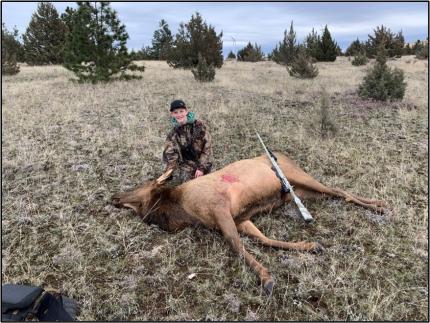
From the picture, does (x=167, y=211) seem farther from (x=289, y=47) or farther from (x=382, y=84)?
(x=289, y=47)

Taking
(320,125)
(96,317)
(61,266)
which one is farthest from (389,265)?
(320,125)

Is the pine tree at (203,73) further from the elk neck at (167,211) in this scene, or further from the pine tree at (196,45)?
the elk neck at (167,211)

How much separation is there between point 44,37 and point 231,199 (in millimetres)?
26555

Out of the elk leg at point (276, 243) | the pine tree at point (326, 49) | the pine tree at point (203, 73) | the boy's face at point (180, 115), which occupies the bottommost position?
the elk leg at point (276, 243)

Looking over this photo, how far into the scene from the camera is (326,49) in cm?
3034

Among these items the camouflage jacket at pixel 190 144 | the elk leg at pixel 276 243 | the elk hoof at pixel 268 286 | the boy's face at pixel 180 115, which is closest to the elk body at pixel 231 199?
the elk leg at pixel 276 243

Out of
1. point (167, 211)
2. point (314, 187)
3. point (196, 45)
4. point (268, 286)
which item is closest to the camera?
point (268, 286)

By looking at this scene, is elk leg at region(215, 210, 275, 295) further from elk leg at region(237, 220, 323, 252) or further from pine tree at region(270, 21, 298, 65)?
pine tree at region(270, 21, 298, 65)

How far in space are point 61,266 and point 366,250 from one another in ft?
10.3

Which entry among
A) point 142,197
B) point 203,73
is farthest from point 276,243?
point 203,73

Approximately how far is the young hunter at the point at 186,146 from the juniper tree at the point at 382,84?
25.1 feet

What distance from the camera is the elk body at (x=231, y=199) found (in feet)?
13.9

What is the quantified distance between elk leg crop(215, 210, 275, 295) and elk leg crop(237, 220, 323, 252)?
0.33 m

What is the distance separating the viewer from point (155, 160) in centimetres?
701
